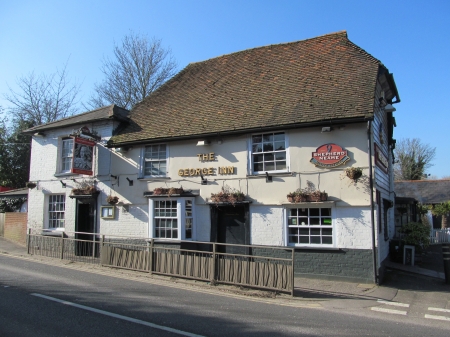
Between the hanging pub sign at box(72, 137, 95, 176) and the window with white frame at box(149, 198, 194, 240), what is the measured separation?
344cm

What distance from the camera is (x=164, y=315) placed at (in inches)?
267

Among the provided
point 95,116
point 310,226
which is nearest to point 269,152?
point 310,226

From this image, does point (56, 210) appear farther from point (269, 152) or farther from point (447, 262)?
point (447, 262)

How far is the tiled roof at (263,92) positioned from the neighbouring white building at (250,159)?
58 millimetres

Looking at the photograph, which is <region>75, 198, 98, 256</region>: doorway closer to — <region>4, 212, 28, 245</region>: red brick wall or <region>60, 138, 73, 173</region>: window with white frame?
<region>60, 138, 73, 173</region>: window with white frame

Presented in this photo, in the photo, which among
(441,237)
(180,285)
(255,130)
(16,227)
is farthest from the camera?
(441,237)

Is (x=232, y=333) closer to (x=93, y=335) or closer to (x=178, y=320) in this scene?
(x=178, y=320)

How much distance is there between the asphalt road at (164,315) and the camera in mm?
5953

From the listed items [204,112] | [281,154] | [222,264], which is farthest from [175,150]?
[222,264]

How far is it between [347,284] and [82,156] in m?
11.1

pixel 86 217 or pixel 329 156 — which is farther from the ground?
pixel 329 156

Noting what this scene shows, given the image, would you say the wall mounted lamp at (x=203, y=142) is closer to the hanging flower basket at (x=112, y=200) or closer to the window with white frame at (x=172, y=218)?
the window with white frame at (x=172, y=218)

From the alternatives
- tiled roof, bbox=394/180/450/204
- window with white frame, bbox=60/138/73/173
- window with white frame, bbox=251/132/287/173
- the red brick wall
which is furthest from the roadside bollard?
the red brick wall

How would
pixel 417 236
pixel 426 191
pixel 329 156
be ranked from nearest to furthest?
Answer: pixel 329 156, pixel 417 236, pixel 426 191
